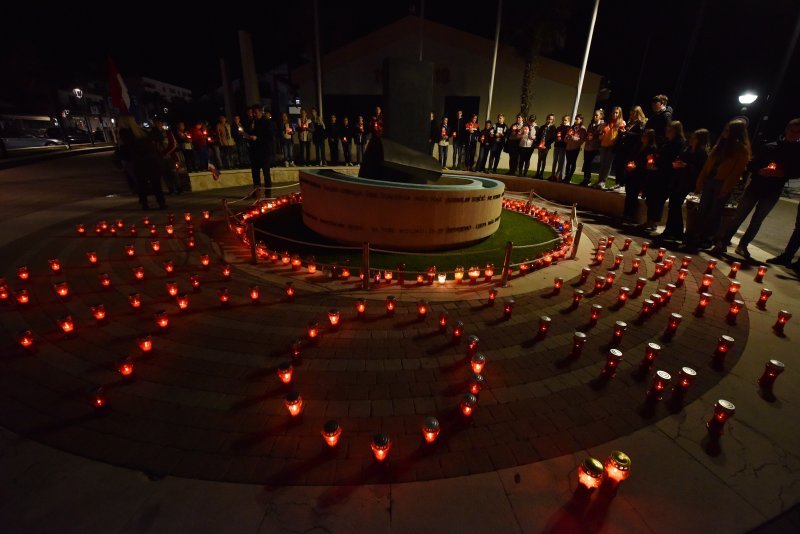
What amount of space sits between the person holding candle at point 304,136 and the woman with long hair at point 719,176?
1587cm

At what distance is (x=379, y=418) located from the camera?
370 centimetres

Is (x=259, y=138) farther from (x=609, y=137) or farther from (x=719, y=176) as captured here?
(x=719, y=176)

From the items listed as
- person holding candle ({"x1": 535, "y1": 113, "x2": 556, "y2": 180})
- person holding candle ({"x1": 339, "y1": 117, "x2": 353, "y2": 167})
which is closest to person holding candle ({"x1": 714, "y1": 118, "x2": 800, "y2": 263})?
person holding candle ({"x1": 535, "y1": 113, "x2": 556, "y2": 180})

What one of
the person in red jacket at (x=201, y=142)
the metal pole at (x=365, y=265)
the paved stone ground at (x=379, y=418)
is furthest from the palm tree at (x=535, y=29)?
the metal pole at (x=365, y=265)

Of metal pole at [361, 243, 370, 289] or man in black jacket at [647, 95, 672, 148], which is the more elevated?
→ man in black jacket at [647, 95, 672, 148]

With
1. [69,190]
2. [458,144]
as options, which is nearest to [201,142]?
[69,190]

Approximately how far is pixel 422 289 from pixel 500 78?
65.5 feet

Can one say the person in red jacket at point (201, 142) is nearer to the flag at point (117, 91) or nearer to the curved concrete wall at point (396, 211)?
the flag at point (117, 91)

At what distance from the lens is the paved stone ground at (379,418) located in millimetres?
2842

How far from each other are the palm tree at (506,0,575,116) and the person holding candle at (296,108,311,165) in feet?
39.7

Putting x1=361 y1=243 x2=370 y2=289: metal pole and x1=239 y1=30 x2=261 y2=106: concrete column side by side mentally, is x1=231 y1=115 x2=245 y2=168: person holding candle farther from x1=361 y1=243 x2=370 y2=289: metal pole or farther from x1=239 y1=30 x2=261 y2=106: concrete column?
x1=361 y1=243 x2=370 y2=289: metal pole

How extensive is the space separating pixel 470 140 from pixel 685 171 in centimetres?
984

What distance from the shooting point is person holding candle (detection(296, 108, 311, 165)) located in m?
17.6

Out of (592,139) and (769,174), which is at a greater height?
(592,139)
